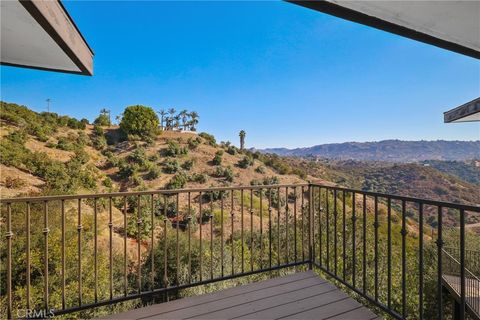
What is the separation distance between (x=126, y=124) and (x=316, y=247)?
2560 cm

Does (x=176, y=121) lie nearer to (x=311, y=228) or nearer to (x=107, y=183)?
(x=107, y=183)

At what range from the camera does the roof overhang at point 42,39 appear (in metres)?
1.17

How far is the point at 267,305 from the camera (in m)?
1.93

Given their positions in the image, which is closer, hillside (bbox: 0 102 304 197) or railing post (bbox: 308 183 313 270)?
railing post (bbox: 308 183 313 270)

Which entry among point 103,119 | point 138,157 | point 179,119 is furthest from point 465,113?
point 179,119

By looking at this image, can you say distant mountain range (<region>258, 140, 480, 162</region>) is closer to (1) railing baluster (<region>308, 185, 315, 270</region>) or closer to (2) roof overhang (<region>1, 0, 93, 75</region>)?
(1) railing baluster (<region>308, 185, 315, 270</region>)

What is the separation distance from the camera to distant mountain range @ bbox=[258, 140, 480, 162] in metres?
47.1

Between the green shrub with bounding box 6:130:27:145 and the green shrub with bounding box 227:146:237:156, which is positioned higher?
the green shrub with bounding box 6:130:27:145

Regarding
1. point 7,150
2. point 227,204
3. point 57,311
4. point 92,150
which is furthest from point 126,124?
point 57,311

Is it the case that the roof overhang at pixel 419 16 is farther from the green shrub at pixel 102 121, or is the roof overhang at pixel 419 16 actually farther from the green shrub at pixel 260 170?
the green shrub at pixel 102 121

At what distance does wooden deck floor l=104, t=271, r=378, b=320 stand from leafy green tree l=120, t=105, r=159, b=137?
81.4 ft

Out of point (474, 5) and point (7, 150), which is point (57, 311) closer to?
point (474, 5)

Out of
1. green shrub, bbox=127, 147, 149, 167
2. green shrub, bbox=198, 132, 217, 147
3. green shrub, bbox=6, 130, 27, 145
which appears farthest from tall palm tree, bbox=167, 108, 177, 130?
green shrub, bbox=6, 130, 27, 145

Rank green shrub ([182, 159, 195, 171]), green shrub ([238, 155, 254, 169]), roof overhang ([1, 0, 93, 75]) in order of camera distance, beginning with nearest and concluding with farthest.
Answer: roof overhang ([1, 0, 93, 75])
green shrub ([182, 159, 195, 171])
green shrub ([238, 155, 254, 169])
